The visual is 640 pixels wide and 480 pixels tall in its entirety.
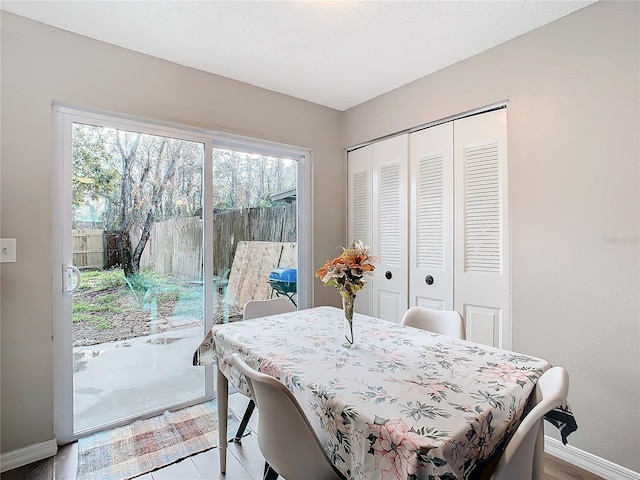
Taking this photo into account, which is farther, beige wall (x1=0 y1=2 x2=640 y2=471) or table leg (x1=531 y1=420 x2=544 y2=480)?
beige wall (x1=0 y1=2 x2=640 y2=471)

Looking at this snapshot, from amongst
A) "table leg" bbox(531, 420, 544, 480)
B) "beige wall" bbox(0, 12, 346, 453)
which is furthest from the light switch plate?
"table leg" bbox(531, 420, 544, 480)

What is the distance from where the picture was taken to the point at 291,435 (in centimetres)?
106

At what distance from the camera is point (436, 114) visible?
97.0 inches

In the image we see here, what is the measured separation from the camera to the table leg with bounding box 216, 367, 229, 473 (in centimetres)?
171

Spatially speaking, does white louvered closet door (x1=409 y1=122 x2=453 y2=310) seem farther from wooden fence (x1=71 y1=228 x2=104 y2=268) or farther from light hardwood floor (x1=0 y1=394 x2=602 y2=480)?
wooden fence (x1=71 y1=228 x2=104 y2=268)

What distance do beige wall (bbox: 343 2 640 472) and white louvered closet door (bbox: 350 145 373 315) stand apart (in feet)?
3.75

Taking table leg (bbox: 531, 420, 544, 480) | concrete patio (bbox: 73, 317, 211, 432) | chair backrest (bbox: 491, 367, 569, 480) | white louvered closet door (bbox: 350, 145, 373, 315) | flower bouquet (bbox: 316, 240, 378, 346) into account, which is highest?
white louvered closet door (bbox: 350, 145, 373, 315)

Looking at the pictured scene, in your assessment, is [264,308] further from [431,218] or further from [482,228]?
[482,228]

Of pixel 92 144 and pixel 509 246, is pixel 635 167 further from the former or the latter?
pixel 92 144

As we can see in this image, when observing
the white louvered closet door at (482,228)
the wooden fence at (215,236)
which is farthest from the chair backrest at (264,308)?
the white louvered closet door at (482,228)

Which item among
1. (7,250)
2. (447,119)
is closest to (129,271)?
(7,250)

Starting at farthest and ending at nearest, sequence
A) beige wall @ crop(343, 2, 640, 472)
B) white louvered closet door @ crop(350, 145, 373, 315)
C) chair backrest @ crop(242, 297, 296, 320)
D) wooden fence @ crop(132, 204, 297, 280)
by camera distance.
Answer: white louvered closet door @ crop(350, 145, 373, 315) → wooden fence @ crop(132, 204, 297, 280) → chair backrest @ crop(242, 297, 296, 320) → beige wall @ crop(343, 2, 640, 472)

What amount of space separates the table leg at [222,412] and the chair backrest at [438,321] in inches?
41.8

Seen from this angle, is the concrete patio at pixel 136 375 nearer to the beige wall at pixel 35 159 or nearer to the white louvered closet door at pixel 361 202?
the beige wall at pixel 35 159
